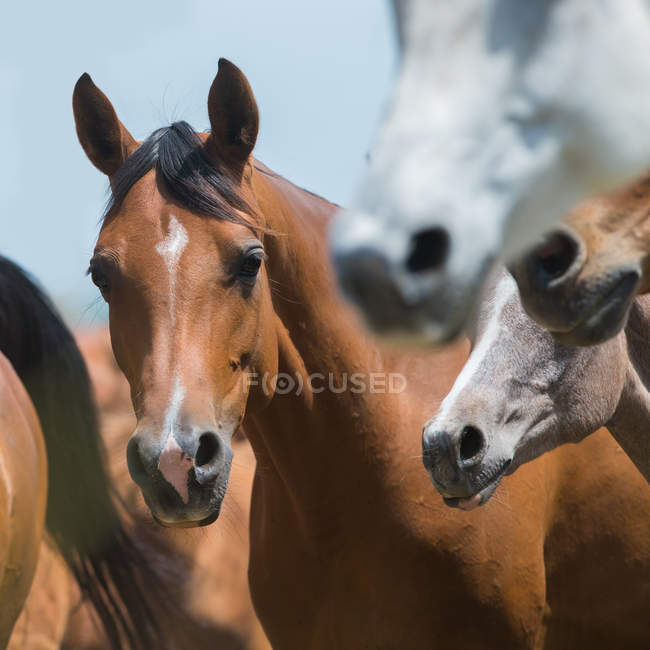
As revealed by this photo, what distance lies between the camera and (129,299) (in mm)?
2361

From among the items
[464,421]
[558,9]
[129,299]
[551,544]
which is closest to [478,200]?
[558,9]

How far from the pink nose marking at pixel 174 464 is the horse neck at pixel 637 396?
38.7 inches

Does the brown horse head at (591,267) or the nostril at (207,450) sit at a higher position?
the brown horse head at (591,267)

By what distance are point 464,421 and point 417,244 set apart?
3.68 ft

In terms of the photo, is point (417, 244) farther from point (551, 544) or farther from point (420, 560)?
point (551, 544)

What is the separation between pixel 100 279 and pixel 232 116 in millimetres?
574

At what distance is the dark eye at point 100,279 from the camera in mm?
2449

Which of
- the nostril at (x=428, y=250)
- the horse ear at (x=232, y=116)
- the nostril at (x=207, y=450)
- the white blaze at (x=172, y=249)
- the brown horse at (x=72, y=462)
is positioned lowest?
the brown horse at (x=72, y=462)

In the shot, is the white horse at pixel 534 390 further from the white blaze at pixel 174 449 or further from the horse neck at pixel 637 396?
the white blaze at pixel 174 449

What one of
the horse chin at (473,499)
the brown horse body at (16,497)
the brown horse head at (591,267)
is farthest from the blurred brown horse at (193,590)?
the brown horse head at (591,267)

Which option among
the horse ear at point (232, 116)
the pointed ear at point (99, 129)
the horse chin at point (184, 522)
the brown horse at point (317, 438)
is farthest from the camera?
the pointed ear at point (99, 129)

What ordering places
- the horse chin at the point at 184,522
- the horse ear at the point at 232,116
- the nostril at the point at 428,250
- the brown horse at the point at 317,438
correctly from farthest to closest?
the horse ear at the point at 232,116 → the brown horse at the point at 317,438 → the horse chin at the point at 184,522 → the nostril at the point at 428,250

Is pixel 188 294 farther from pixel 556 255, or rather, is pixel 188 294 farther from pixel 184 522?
pixel 556 255

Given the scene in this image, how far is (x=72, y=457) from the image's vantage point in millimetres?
3180
